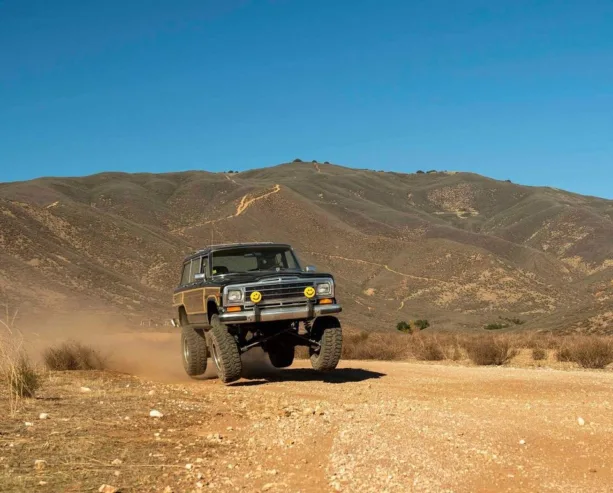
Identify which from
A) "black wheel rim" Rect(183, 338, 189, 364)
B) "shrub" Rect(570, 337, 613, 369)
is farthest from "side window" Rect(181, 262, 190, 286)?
"shrub" Rect(570, 337, 613, 369)

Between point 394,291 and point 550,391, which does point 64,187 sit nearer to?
point 394,291

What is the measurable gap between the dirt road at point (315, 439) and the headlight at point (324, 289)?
1.69 metres

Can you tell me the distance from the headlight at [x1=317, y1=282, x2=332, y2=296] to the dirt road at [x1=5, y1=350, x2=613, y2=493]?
1.69m

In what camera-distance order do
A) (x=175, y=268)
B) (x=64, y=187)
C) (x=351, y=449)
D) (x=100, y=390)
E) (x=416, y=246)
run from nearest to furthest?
(x=351, y=449) → (x=100, y=390) → (x=175, y=268) → (x=416, y=246) → (x=64, y=187)

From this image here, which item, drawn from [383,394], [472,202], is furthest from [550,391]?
[472,202]

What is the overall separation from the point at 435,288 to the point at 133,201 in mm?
47268

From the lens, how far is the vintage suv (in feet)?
39.1

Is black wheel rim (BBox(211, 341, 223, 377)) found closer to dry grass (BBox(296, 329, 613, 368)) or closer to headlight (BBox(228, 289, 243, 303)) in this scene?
Answer: headlight (BBox(228, 289, 243, 303))

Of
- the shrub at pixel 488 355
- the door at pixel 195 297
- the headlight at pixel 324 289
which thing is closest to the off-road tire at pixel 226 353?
the door at pixel 195 297

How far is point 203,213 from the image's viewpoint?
95.9m

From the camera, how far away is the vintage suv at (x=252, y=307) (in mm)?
11922

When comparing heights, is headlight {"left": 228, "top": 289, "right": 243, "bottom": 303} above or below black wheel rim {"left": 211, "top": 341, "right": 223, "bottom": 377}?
above

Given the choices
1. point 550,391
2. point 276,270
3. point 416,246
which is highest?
point 416,246

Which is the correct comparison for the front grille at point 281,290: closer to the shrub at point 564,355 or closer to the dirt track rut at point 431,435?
the dirt track rut at point 431,435
